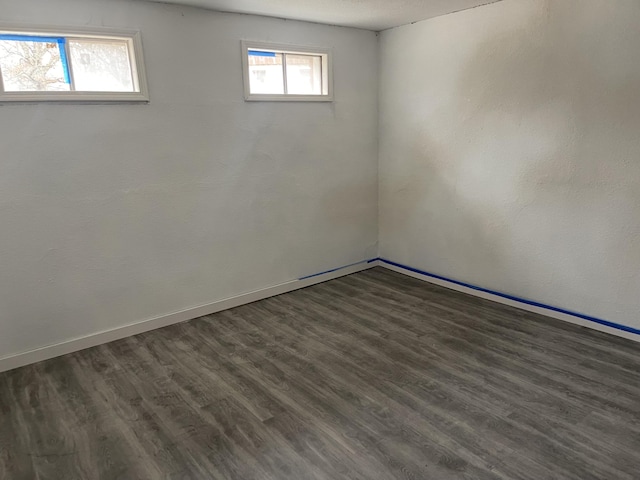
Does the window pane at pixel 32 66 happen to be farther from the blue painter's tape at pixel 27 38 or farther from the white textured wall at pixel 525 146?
the white textured wall at pixel 525 146

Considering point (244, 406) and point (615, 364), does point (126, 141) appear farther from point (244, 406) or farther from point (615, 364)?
point (615, 364)

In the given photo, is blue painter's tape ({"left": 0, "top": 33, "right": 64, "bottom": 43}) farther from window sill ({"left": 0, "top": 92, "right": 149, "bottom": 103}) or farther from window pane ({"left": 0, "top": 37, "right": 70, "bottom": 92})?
window sill ({"left": 0, "top": 92, "right": 149, "bottom": 103})

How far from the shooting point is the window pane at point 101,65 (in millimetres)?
3002

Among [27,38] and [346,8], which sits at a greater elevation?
[346,8]

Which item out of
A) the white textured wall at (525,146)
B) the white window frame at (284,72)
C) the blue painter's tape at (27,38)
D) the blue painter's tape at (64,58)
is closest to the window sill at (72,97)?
the blue painter's tape at (64,58)

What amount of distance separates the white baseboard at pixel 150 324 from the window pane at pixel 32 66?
67.5 inches

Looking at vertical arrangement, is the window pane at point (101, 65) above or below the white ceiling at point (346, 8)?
below

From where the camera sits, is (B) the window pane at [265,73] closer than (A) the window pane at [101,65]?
No

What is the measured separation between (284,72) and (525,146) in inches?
82.3

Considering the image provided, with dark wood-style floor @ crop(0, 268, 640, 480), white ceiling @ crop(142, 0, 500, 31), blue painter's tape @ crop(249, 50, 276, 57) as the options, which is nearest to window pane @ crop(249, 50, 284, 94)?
blue painter's tape @ crop(249, 50, 276, 57)

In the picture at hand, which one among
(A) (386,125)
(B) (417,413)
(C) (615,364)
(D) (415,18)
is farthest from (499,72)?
(B) (417,413)

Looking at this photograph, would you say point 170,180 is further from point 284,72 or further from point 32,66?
point 284,72

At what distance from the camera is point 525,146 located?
11.2 ft

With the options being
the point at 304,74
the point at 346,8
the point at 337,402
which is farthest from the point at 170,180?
the point at 337,402
